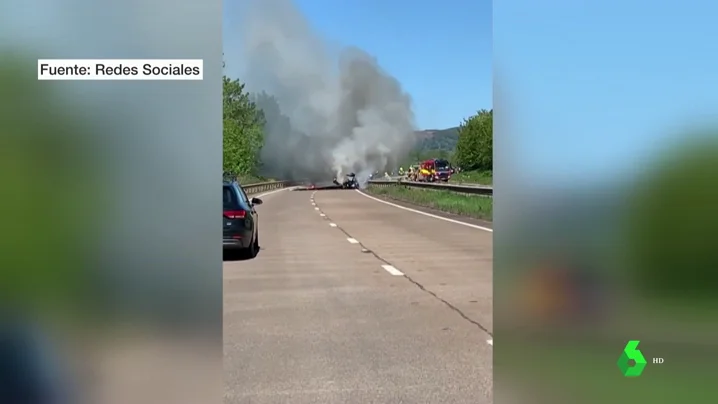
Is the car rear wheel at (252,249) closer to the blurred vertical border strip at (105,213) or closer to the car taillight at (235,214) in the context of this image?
the car taillight at (235,214)

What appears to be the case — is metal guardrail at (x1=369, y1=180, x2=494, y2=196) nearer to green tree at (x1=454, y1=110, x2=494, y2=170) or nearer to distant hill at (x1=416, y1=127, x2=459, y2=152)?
green tree at (x1=454, y1=110, x2=494, y2=170)

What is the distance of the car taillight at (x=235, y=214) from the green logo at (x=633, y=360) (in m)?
1.39

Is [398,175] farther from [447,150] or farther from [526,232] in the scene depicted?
[526,232]

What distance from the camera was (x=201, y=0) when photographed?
2432 mm

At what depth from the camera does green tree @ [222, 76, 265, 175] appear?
2.52 meters

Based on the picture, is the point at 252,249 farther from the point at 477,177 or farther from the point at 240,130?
the point at 477,177

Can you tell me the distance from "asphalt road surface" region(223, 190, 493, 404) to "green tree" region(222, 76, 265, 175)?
0.21 metres

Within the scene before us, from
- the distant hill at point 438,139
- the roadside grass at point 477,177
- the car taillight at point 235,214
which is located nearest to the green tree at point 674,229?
the roadside grass at point 477,177

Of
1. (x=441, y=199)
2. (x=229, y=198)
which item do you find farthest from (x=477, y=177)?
(x=441, y=199)

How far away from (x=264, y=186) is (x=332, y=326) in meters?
0.61

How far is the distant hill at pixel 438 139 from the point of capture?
110 inches

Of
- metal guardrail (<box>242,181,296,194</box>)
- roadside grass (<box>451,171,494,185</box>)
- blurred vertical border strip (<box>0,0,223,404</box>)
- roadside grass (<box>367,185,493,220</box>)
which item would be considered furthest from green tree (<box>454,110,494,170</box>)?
blurred vertical border strip (<box>0,0,223,404</box>)

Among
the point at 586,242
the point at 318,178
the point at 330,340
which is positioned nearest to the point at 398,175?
the point at 318,178

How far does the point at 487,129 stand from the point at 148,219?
47.2 inches
